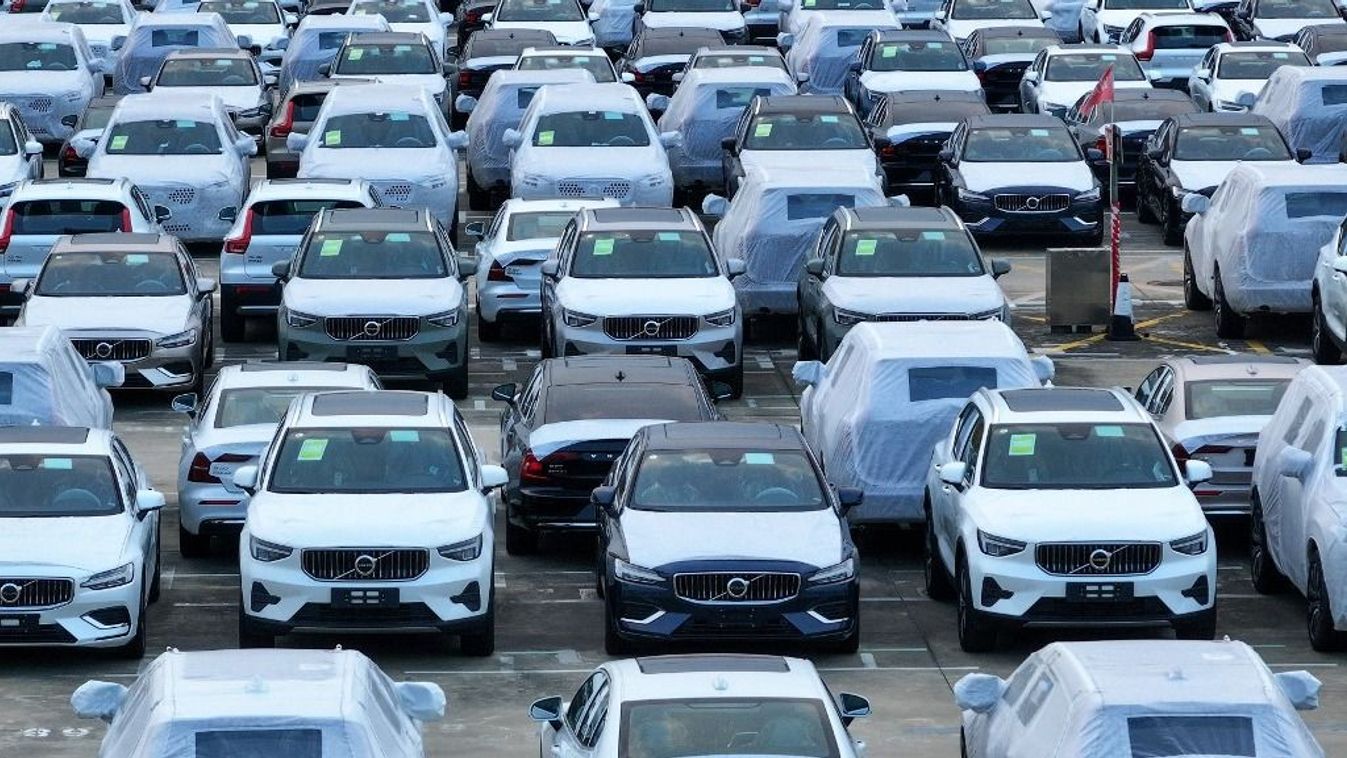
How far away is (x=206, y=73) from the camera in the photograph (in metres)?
44.8

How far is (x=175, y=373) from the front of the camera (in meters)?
29.9

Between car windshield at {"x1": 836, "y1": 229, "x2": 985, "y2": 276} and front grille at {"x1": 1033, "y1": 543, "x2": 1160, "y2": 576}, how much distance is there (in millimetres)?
9768

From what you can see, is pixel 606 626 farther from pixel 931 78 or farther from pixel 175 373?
pixel 931 78

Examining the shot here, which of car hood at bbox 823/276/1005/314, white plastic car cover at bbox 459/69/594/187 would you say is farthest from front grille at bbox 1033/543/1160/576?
white plastic car cover at bbox 459/69/594/187

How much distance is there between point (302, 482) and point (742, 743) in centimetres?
746

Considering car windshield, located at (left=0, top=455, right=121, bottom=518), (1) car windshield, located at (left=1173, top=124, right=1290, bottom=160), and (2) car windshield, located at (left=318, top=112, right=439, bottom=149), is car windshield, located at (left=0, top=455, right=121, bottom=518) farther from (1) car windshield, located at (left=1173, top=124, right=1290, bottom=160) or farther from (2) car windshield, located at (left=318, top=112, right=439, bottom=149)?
(1) car windshield, located at (left=1173, top=124, right=1290, bottom=160)

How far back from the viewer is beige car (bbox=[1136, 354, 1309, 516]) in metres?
24.2

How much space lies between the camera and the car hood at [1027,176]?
3700cm

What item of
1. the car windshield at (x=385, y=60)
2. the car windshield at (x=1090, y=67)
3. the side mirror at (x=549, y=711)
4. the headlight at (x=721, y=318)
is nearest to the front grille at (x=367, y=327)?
the headlight at (x=721, y=318)

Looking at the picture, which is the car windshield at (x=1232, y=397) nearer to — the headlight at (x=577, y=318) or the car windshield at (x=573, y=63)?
the headlight at (x=577, y=318)

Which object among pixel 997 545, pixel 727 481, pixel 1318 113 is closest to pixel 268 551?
pixel 727 481

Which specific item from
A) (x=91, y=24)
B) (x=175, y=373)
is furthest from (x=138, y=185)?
(x=91, y=24)

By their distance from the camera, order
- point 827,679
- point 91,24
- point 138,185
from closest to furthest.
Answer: point 827,679 < point 138,185 < point 91,24

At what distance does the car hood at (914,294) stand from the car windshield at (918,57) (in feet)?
50.0
